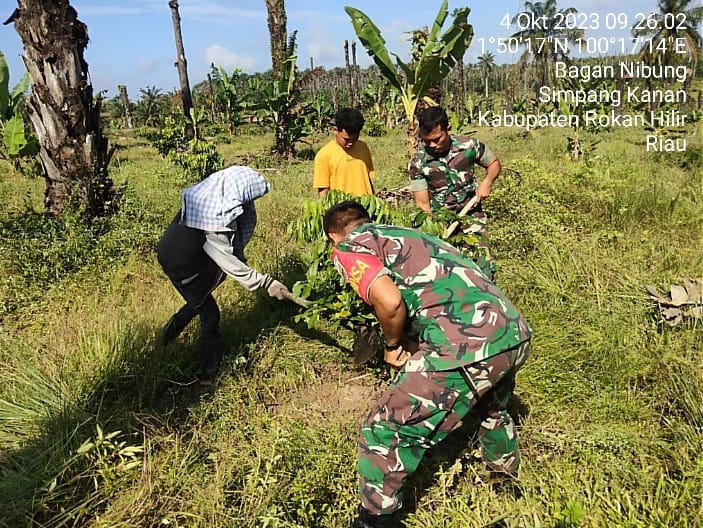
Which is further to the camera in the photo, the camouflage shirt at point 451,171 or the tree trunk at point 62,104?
the tree trunk at point 62,104

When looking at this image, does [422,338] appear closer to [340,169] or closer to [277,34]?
Result: [340,169]

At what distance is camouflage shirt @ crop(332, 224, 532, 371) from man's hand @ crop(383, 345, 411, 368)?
0.21m

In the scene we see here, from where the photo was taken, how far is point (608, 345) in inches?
120

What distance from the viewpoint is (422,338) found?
2.00m

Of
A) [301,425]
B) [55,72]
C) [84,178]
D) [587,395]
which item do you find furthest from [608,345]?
[55,72]

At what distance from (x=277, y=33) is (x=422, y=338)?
38.5ft

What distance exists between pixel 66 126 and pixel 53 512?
4.18m

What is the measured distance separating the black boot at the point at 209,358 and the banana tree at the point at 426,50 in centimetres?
588

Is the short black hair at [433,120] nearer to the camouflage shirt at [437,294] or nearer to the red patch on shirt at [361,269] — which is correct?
the camouflage shirt at [437,294]

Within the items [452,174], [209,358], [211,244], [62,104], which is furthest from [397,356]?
[62,104]

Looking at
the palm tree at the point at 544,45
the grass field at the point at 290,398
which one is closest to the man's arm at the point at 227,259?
the grass field at the point at 290,398

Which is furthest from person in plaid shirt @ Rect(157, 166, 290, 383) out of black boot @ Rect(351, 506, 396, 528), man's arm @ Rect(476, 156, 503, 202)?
man's arm @ Rect(476, 156, 503, 202)

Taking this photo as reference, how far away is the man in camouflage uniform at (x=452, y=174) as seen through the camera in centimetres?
375

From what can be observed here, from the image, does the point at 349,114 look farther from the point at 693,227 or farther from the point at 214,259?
the point at 693,227
